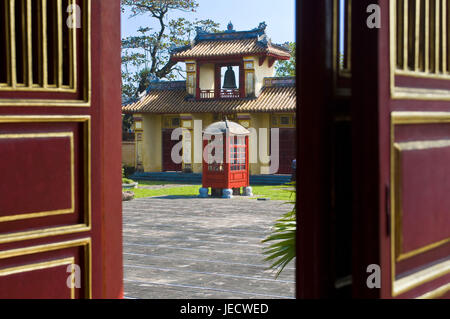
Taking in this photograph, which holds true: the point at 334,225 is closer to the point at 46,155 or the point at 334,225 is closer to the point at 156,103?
the point at 46,155

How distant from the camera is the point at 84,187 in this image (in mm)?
3031

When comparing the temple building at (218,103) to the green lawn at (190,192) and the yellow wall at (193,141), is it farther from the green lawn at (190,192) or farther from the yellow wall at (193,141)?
the green lawn at (190,192)

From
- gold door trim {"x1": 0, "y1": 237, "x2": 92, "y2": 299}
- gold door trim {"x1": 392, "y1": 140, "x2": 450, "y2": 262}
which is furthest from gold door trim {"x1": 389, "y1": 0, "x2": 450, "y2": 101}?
gold door trim {"x1": 0, "y1": 237, "x2": 92, "y2": 299}

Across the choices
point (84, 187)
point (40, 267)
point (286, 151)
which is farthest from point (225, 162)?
point (40, 267)

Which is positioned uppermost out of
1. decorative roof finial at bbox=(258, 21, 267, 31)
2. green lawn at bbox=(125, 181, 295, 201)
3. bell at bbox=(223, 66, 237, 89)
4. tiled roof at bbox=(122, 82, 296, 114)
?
decorative roof finial at bbox=(258, 21, 267, 31)

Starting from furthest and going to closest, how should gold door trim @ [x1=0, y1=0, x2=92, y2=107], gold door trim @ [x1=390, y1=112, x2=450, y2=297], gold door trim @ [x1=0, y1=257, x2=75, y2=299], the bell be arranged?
the bell
gold door trim @ [x1=0, y1=0, x2=92, y2=107]
gold door trim @ [x1=0, y1=257, x2=75, y2=299]
gold door trim @ [x1=390, y1=112, x2=450, y2=297]

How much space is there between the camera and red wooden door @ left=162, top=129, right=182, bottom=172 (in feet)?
77.3

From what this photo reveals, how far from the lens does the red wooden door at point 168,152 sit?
2356 cm

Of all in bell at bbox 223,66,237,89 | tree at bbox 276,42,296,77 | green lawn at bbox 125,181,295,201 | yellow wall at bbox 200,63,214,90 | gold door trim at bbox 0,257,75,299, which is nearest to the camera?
gold door trim at bbox 0,257,75,299

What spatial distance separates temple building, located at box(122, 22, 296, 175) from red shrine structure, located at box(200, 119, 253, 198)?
522cm

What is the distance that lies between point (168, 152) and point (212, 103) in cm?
262

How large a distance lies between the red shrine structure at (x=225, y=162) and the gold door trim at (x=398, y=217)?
12624 mm

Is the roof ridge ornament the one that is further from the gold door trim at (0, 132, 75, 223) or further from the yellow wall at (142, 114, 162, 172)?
the gold door trim at (0, 132, 75, 223)

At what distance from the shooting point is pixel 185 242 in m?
8.21
